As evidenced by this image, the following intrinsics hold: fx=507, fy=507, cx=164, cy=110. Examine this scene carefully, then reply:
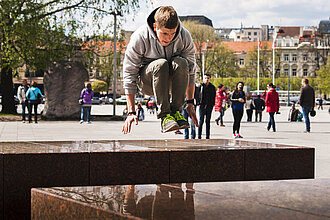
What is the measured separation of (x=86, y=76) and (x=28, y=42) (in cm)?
331

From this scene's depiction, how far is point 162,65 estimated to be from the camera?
5.28 metres

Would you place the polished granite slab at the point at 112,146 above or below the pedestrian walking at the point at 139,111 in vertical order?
above

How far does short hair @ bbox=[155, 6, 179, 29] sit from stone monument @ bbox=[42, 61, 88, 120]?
2098 cm

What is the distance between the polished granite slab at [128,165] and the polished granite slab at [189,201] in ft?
3.12

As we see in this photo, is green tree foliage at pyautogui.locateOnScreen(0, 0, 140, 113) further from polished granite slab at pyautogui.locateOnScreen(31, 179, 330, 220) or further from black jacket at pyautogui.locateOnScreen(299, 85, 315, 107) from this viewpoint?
polished granite slab at pyautogui.locateOnScreen(31, 179, 330, 220)

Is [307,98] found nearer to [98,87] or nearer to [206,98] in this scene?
[206,98]

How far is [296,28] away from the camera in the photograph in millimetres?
133750

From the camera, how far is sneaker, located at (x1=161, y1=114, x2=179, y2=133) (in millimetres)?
5258

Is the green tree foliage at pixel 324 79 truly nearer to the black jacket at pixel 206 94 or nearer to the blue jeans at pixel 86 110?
the blue jeans at pixel 86 110

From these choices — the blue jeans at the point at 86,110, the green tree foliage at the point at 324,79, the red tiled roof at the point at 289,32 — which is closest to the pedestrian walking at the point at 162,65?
the blue jeans at the point at 86,110

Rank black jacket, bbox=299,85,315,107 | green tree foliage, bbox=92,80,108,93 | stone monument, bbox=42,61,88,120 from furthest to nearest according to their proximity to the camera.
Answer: green tree foliage, bbox=92,80,108,93, stone monument, bbox=42,61,88,120, black jacket, bbox=299,85,315,107

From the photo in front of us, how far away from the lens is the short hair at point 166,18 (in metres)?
5.00

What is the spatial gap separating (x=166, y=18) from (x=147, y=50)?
2.00ft

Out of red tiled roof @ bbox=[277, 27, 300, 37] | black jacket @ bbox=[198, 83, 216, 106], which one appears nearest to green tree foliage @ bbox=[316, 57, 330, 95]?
red tiled roof @ bbox=[277, 27, 300, 37]
